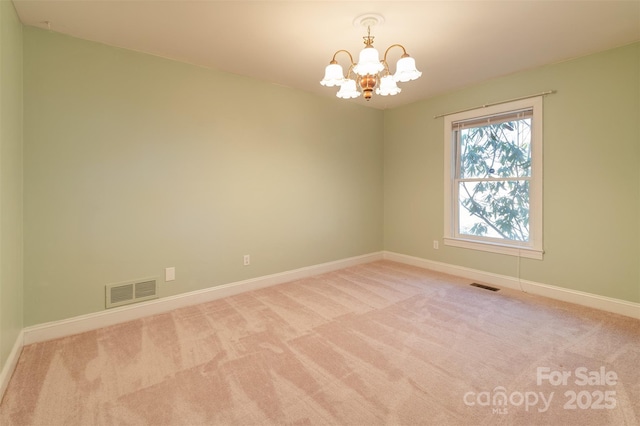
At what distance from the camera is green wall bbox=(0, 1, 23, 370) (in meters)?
1.79

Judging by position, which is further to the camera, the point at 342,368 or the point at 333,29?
the point at 333,29

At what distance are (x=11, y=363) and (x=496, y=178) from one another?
4.71 metres

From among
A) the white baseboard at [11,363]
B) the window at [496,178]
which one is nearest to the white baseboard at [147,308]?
the white baseboard at [11,363]

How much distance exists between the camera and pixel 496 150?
3.68m

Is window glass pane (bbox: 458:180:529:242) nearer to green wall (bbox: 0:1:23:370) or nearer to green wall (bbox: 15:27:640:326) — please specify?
green wall (bbox: 15:27:640:326)

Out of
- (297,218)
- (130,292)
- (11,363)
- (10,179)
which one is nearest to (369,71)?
(297,218)

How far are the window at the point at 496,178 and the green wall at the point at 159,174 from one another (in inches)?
64.5

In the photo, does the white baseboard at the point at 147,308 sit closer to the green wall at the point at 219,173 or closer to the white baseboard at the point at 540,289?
the green wall at the point at 219,173

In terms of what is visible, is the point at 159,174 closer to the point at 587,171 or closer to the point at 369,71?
the point at 369,71

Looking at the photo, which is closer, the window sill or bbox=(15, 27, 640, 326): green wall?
bbox=(15, 27, 640, 326): green wall

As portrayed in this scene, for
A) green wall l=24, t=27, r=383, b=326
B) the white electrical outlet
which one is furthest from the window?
the white electrical outlet

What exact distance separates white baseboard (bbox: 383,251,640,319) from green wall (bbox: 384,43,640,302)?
6 cm

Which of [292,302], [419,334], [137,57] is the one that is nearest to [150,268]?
[292,302]

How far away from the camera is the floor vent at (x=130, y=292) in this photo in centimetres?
264
